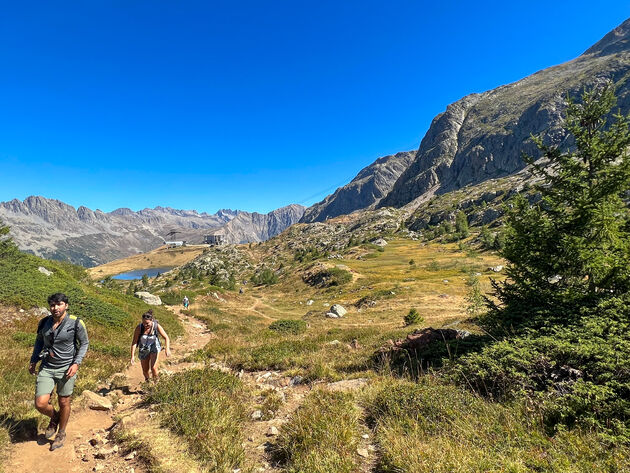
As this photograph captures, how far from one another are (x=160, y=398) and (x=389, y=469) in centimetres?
582

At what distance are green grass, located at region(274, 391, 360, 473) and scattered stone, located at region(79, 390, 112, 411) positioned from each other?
5308 millimetres

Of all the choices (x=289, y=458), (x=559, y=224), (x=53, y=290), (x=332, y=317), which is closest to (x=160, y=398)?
(x=289, y=458)

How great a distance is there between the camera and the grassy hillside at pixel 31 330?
6.81 metres

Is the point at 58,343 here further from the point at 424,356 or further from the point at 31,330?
the point at 31,330

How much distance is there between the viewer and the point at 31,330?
13.7m

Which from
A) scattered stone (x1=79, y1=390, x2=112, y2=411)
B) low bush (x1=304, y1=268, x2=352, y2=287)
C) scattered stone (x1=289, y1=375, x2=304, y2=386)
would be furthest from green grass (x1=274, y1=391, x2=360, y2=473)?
low bush (x1=304, y1=268, x2=352, y2=287)

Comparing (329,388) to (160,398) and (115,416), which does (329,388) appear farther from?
(115,416)

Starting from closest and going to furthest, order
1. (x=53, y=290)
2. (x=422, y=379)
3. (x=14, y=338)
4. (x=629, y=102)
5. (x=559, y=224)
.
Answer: (x=422, y=379) → (x=559, y=224) → (x=14, y=338) → (x=53, y=290) → (x=629, y=102)

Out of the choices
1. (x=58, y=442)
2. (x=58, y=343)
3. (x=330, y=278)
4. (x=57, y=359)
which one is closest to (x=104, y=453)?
(x=58, y=442)

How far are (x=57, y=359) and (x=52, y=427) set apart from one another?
1.65 m

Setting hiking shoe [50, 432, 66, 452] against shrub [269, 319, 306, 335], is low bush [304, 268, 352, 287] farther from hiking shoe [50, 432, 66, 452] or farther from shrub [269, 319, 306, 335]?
hiking shoe [50, 432, 66, 452]

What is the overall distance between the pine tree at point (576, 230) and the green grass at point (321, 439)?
259 inches

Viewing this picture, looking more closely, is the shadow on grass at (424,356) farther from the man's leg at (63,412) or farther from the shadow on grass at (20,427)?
the shadow on grass at (20,427)

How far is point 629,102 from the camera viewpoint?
165375mm
